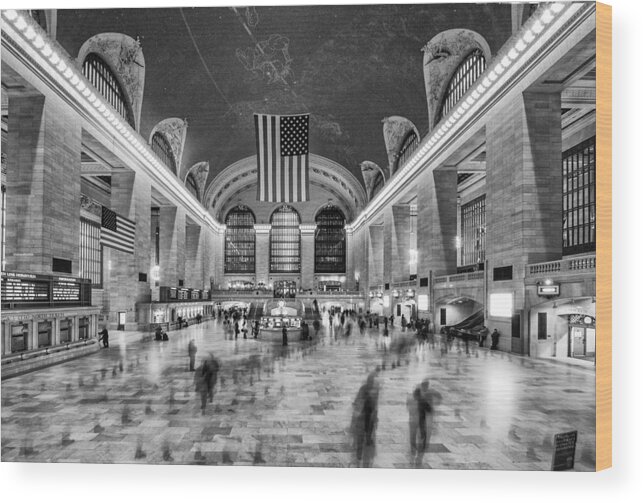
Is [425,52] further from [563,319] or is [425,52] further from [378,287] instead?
[378,287]

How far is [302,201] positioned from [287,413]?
11.2m

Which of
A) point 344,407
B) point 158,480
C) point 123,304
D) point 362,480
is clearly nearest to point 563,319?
point 344,407

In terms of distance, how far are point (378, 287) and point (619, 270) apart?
105 feet

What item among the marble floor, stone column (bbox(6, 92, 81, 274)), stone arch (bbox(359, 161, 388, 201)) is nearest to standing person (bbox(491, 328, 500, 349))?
the marble floor

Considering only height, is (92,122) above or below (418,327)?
above

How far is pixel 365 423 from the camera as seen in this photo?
25.7 ft

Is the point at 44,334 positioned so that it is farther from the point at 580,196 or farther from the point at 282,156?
the point at 580,196

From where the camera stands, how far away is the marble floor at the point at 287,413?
656 centimetres

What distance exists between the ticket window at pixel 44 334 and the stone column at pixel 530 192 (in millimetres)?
14127

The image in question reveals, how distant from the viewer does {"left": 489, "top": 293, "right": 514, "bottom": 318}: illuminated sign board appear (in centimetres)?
1512

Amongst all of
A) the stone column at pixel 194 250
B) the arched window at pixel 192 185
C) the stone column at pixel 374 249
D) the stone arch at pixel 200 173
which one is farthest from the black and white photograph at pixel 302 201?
the stone column at pixel 194 250

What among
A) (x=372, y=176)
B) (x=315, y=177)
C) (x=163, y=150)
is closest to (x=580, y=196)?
(x=372, y=176)

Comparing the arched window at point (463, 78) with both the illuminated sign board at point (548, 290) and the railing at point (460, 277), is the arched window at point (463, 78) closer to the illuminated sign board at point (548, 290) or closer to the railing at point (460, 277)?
the railing at point (460, 277)

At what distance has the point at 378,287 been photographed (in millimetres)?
38969
